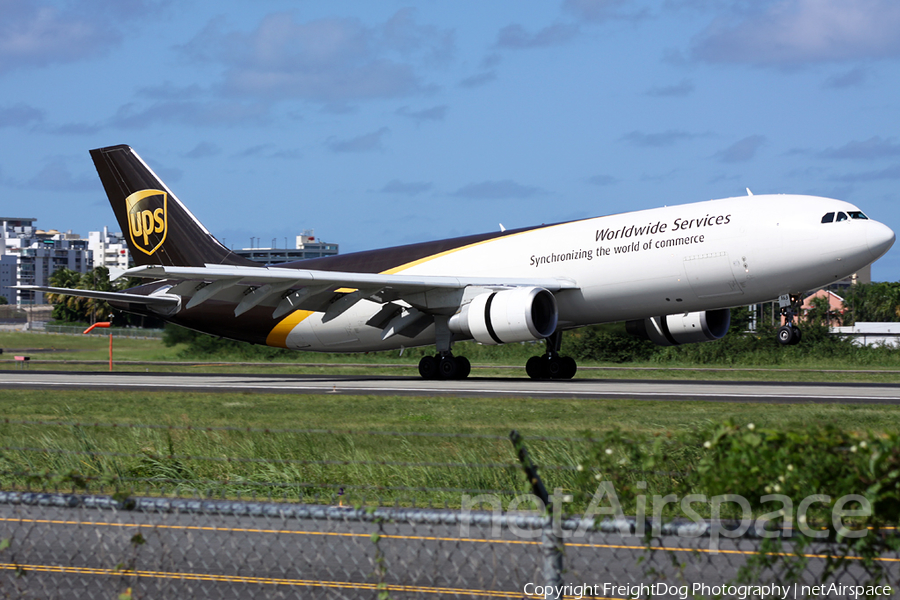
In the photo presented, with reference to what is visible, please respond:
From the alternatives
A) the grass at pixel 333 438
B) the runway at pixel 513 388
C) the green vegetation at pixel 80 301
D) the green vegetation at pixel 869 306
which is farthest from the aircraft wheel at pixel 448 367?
the green vegetation at pixel 80 301

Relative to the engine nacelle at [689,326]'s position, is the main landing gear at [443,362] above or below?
below

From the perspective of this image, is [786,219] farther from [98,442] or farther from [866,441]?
[866,441]

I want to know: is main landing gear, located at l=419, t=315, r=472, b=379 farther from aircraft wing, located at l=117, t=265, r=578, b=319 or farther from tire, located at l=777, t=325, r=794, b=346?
tire, located at l=777, t=325, r=794, b=346

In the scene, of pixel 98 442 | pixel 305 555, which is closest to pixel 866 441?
pixel 305 555

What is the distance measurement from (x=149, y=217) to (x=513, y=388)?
16902 millimetres

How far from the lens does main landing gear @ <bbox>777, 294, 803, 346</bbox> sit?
2378 cm

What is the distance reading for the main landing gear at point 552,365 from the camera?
96.2ft

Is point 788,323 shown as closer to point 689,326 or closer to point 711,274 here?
point 711,274

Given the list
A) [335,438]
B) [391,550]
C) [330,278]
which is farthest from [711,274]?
[391,550]

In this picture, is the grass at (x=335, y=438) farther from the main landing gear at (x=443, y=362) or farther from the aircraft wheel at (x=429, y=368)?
the aircraft wheel at (x=429, y=368)

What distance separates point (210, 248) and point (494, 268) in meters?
11.4

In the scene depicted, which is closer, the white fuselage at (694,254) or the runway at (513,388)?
the runway at (513,388)

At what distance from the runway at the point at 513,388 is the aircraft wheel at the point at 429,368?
490mm

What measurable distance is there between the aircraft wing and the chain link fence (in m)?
15.3
